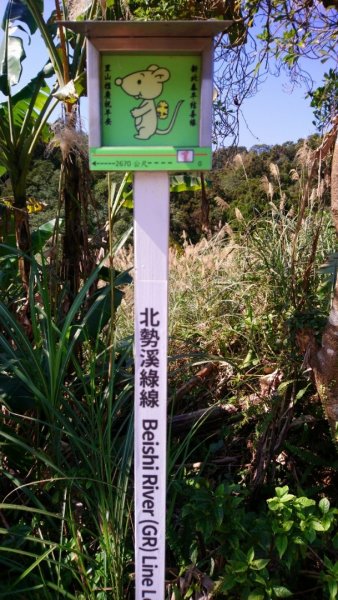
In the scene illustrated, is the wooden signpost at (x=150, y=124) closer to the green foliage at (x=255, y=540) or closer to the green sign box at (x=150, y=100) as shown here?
the green sign box at (x=150, y=100)

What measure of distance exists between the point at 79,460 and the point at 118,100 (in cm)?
163

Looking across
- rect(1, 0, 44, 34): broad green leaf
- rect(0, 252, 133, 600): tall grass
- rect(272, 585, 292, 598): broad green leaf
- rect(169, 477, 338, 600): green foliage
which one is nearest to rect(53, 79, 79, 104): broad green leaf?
rect(0, 252, 133, 600): tall grass

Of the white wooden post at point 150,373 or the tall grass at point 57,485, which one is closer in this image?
the white wooden post at point 150,373

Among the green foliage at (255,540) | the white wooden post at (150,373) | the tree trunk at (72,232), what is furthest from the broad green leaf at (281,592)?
the tree trunk at (72,232)

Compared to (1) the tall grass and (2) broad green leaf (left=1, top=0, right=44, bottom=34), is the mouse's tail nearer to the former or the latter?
(1) the tall grass

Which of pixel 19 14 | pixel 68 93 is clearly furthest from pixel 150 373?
pixel 19 14

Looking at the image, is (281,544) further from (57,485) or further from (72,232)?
(72,232)

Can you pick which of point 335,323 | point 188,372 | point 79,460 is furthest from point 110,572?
point 188,372

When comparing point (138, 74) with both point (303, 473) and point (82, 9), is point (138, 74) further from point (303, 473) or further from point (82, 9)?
point (303, 473)

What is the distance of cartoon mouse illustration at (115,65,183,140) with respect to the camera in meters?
1.75

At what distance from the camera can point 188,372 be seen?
351cm

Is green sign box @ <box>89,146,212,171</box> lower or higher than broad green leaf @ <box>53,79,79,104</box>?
lower

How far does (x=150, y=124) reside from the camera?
5.74 ft

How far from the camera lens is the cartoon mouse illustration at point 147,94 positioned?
175 centimetres
